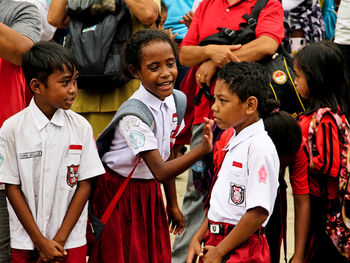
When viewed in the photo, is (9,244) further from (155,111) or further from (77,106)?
(77,106)

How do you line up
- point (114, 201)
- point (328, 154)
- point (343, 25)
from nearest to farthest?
point (114, 201) → point (328, 154) → point (343, 25)

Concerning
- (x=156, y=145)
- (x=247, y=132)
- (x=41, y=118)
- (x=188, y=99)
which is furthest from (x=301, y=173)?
(x=41, y=118)

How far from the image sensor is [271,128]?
9.92ft

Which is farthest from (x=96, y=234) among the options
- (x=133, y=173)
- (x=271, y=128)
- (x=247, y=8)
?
(x=247, y=8)

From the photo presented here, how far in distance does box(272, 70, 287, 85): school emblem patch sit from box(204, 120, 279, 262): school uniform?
1074mm

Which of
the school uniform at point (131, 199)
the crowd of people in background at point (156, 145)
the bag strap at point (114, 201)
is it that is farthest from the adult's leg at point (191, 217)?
the bag strap at point (114, 201)

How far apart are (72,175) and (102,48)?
1.21 metres

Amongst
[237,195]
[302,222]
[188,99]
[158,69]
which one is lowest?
[302,222]

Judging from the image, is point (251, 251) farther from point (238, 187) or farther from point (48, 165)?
point (48, 165)

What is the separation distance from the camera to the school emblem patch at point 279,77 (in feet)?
12.1

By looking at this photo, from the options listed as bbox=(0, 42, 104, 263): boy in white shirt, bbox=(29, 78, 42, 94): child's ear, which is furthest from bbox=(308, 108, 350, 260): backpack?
bbox=(29, 78, 42, 94): child's ear

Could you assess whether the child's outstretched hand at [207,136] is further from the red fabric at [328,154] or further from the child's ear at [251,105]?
the red fabric at [328,154]

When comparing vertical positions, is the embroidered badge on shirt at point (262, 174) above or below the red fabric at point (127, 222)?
above

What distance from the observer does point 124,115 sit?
9.86 feet
